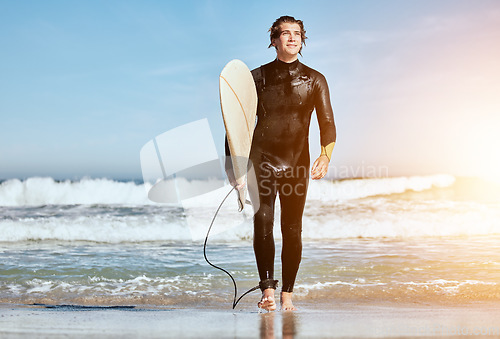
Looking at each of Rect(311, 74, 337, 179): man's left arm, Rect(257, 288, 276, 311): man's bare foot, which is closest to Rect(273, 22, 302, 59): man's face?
Rect(311, 74, 337, 179): man's left arm

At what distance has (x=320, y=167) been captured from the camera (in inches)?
158

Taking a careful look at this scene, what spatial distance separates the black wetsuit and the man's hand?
5.9 inches

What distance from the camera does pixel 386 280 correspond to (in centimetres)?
595

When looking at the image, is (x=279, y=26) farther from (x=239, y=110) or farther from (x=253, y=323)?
(x=253, y=323)

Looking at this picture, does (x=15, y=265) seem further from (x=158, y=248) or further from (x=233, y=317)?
(x=233, y=317)

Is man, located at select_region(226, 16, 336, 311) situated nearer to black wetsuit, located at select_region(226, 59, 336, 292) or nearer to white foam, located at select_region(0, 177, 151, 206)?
black wetsuit, located at select_region(226, 59, 336, 292)

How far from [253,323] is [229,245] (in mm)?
5974

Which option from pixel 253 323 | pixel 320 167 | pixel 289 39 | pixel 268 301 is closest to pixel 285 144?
pixel 320 167

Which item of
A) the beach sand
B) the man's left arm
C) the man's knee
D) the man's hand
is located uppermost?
the man's left arm

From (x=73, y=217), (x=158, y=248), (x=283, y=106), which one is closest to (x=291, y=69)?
(x=283, y=106)

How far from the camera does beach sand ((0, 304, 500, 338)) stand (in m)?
3.07

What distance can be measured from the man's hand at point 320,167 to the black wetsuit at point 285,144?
0.15 m

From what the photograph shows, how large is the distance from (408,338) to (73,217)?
1141 centimetres

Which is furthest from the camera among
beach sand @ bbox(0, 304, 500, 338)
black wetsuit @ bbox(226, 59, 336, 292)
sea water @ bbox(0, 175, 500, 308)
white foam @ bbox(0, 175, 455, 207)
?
white foam @ bbox(0, 175, 455, 207)
